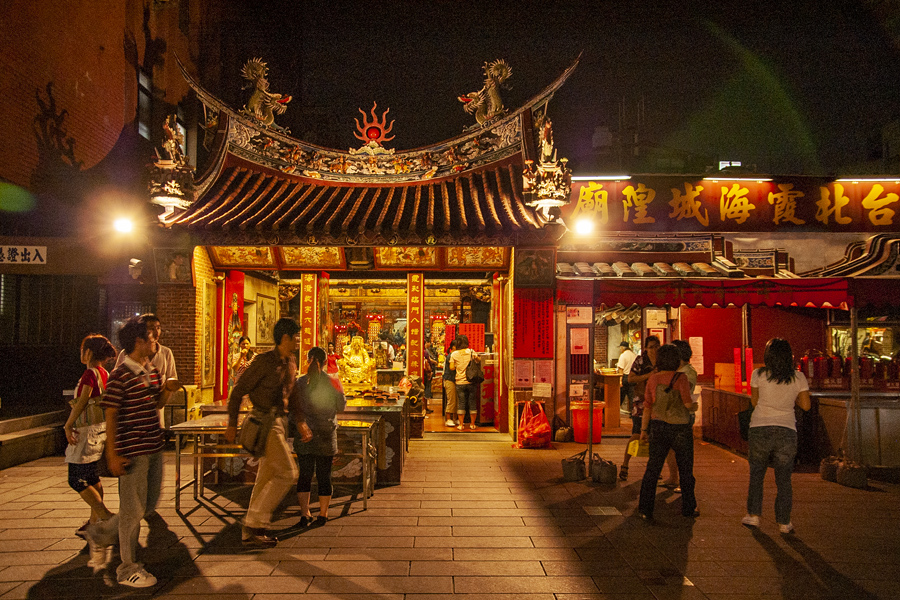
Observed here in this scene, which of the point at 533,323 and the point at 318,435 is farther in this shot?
the point at 533,323

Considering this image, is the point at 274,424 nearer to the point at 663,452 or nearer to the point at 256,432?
the point at 256,432

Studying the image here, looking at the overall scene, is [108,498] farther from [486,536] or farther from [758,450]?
[758,450]

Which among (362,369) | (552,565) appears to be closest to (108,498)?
(362,369)

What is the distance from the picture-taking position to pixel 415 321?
11.2 metres

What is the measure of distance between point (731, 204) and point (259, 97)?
36.3 ft

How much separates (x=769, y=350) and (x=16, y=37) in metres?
12.9

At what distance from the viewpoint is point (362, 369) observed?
344 inches

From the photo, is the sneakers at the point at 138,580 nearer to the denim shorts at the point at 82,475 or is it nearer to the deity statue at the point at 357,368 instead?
the denim shorts at the point at 82,475

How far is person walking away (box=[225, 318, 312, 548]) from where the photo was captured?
186 inches

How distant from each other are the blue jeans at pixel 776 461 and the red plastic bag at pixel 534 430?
4.30 metres

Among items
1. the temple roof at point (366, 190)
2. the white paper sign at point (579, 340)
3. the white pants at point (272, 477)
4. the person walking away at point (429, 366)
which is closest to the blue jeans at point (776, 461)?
the white pants at point (272, 477)

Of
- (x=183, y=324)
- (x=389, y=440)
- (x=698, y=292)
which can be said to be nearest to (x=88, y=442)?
(x=389, y=440)

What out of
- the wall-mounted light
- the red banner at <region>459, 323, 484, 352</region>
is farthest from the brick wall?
the red banner at <region>459, 323, 484, 352</region>

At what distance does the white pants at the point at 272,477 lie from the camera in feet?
15.6
